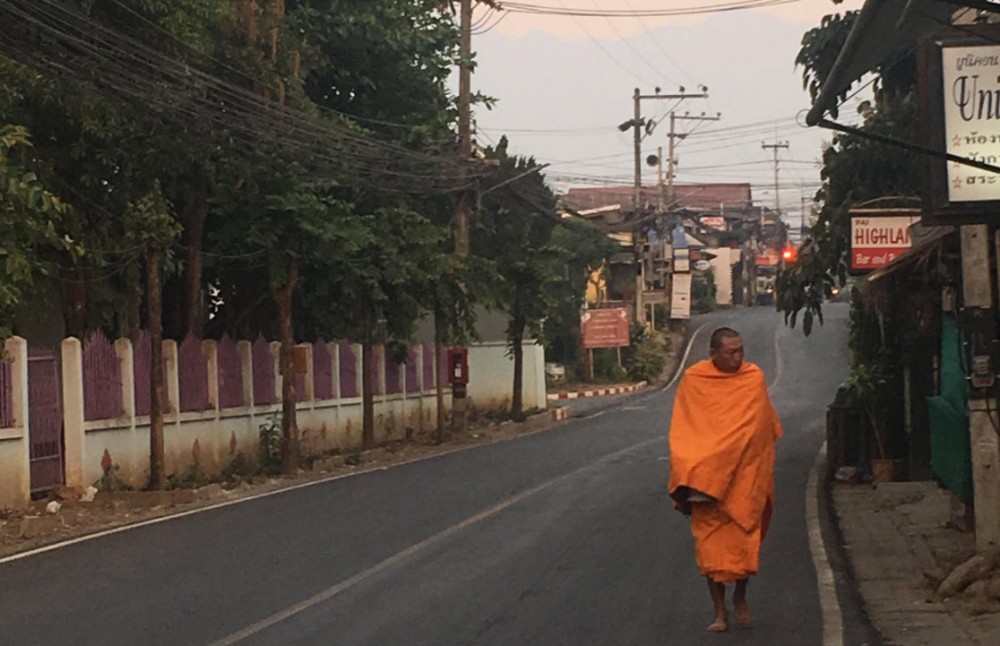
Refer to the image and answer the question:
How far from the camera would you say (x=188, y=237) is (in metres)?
25.5

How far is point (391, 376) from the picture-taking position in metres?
34.8

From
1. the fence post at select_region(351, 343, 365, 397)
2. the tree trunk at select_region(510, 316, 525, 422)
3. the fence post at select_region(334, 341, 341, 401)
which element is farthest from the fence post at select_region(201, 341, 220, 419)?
the tree trunk at select_region(510, 316, 525, 422)

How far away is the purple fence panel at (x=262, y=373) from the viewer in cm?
2709

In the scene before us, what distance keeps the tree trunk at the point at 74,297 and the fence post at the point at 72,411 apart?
2378mm

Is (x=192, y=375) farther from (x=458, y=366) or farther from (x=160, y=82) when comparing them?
(x=458, y=366)

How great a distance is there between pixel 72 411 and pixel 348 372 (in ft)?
40.2

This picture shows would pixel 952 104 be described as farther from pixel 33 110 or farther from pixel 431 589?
pixel 33 110

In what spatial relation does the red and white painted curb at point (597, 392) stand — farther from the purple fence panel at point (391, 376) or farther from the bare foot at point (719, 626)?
the bare foot at point (719, 626)

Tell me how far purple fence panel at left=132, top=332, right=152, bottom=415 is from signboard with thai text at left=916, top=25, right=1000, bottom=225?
14.3 meters

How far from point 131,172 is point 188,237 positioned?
140 inches

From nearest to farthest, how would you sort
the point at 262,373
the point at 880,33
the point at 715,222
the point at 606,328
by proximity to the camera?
the point at 880,33, the point at 262,373, the point at 606,328, the point at 715,222

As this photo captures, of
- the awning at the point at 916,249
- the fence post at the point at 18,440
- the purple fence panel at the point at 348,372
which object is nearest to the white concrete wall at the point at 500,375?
the purple fence panel at the point at 348,372

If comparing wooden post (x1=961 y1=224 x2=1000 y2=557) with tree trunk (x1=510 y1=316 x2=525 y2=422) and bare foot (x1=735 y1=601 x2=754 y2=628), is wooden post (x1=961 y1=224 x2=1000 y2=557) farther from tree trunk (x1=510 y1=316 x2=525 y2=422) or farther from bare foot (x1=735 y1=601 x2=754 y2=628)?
tree trunk (x1=510 y1=316 x2=525 y2=422)

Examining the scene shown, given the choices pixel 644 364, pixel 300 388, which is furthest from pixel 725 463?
pixel 644 364
